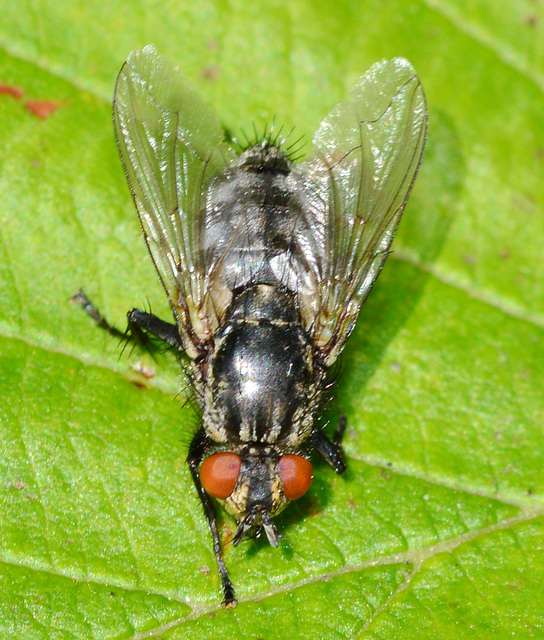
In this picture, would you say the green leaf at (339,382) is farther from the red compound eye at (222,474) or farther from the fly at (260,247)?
the red compound eye at (222,474)

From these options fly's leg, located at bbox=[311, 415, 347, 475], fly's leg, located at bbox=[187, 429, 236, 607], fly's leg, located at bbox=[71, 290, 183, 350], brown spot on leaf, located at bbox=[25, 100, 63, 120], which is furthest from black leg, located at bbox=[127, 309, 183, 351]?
brown spot on leaf, located at bbox=[25, 100, 63, 120]

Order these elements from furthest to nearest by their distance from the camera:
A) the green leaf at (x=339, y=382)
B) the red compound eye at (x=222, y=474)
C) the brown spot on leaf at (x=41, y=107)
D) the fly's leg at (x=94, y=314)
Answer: the brown spot on leaf at (x=41, y=107)
the fly's leg at (x=94, y=314)
the green leaf at (x=339, y=382)
the red compound eye at (x=222, y=474)

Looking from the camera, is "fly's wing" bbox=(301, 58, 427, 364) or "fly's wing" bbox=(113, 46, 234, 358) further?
"fly's wing" bbox=(301, 58, 427, 364)

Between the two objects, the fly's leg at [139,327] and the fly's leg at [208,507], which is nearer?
the fly's leg at [208,507]

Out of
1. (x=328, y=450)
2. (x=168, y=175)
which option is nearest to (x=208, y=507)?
(x=328, y=450)

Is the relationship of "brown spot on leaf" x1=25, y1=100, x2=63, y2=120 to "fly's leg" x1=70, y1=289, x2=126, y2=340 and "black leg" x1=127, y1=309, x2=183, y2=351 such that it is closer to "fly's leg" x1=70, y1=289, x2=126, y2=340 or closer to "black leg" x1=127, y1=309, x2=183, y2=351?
"fly's leg" x1=70, y1=289, x2=126, y2=340

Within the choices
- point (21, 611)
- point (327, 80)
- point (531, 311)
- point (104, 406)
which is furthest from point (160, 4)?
point (21, 611)

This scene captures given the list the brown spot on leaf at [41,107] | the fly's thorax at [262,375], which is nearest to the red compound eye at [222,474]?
the fly's thorax at [262,375]
